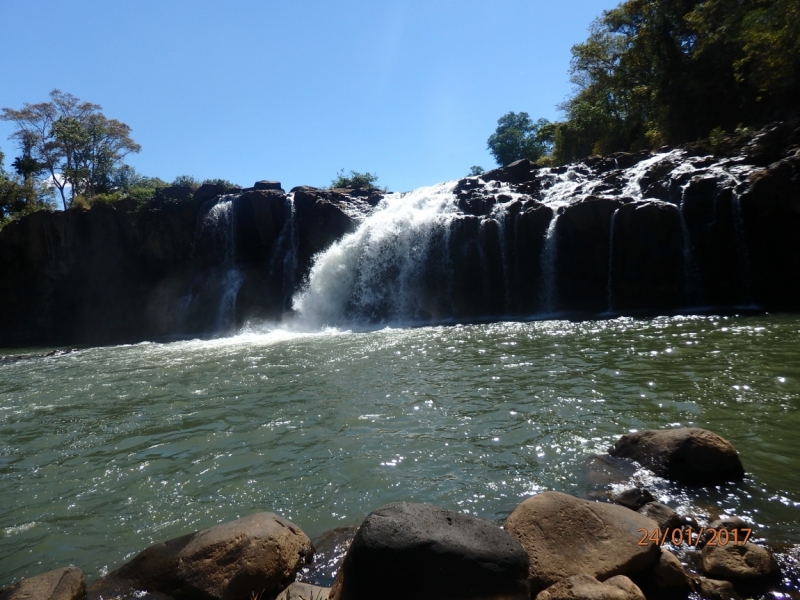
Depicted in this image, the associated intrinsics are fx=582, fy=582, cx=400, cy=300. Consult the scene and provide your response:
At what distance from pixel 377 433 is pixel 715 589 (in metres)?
Result: 4.59

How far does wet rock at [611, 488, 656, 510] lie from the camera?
4801 millimetres

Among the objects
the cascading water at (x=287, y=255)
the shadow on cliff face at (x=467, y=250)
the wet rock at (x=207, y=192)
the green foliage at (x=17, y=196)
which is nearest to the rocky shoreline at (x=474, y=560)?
the shadow on cliff face at (x=467, y=250)

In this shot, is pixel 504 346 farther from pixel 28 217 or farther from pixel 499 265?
pixel 28 217

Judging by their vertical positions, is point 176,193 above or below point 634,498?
above

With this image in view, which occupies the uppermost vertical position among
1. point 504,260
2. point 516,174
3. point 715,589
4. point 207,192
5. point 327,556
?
point 207,192

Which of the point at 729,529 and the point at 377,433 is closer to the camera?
the point at 729,529

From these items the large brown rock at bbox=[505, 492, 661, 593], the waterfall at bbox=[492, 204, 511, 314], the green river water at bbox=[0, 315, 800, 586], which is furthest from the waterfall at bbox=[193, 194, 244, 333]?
the large brown rock at bbox=[505, 492, 661, 593]

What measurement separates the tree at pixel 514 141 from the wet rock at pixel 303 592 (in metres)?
57.8

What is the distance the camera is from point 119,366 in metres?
15.7

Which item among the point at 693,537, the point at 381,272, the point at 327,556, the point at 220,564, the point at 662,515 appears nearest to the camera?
the point at 220,564

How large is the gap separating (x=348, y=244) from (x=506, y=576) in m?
22.3

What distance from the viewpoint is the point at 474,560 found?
362cm

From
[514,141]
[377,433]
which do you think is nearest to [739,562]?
[377,433]

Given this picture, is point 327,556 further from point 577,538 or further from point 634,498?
point 634,498
